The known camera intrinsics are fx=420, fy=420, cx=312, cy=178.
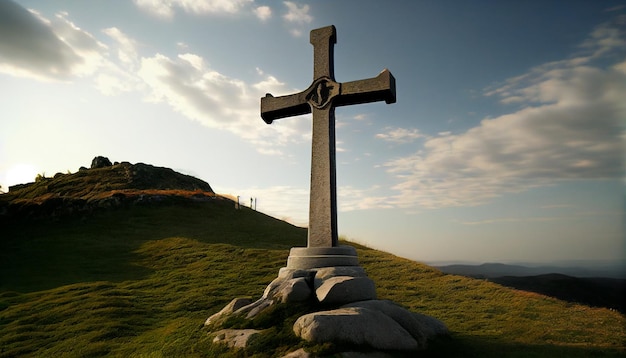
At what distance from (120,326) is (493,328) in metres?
10.9

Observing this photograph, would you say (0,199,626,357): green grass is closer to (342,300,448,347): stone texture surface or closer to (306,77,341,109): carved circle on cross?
(342,300,448,347): stone texture surface

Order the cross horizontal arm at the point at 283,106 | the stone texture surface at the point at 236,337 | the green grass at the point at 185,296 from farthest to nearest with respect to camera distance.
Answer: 1. the cross horizontal arm at the point at 283,106
2. the green grass at the point at 185,296
3. the stone texture surface at the point at 236,337

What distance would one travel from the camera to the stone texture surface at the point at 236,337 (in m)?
8.17

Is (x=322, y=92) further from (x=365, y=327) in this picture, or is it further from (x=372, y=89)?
(x=365, y=327)

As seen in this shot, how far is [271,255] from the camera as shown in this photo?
22.5 metres

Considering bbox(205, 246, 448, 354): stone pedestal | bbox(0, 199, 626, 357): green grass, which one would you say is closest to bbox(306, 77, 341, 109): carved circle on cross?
bbox(205, 246, 448, 354): stone pedestal

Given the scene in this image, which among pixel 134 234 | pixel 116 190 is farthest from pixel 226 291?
pixel 116 190

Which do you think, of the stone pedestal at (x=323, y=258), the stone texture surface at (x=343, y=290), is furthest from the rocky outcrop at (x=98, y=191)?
the stone texture surface at (x=343, y=290)

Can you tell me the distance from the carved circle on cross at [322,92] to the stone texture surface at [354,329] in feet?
18.9

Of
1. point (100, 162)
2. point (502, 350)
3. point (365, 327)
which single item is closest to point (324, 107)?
point (365, 327)

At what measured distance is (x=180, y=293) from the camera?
1695cm

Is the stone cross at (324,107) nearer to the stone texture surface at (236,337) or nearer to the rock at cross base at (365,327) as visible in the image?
the rock at cross base at (365,327)

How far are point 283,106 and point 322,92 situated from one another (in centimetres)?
128

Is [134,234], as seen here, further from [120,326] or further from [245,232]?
[120,326]
